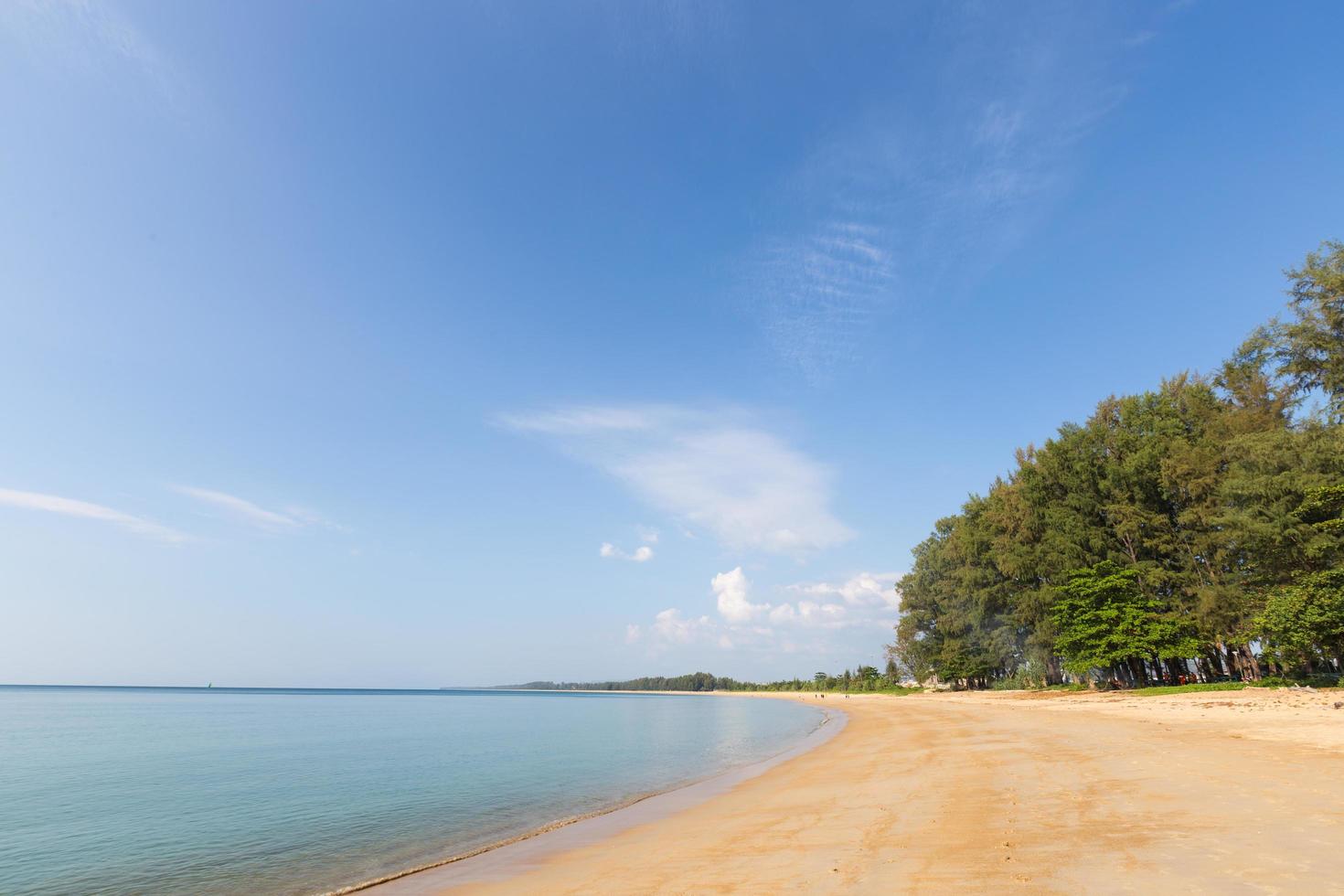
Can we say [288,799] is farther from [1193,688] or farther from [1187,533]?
[1187,533]

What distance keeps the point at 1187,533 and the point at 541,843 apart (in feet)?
167

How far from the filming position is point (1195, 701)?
104 ft

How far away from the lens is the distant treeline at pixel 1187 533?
34.0 metres

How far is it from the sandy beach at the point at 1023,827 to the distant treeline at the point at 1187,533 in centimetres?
1850

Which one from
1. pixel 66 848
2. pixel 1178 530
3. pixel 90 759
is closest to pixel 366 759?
pixel 90 759

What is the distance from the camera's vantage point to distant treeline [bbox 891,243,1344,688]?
33969 mm

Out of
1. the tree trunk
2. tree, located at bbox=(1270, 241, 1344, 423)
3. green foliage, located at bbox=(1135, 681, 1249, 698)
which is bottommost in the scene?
green foliage, located at bbox=(1135, 681, 1249, 698)

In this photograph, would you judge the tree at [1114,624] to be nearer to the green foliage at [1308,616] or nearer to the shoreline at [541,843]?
the green foliage at [1308,616]

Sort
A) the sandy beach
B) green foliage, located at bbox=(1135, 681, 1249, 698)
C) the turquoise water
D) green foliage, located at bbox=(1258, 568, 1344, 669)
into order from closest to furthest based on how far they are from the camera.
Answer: the sandy beach
the turquoise water
green foliage, located at bbox=(1258, 568, 1344, 669)
green foliage, located at bbox=(1135, 681, 1249, 698)

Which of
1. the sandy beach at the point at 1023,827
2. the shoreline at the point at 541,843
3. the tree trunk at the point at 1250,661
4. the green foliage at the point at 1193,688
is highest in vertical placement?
the tree trunk at the point at 1250,661

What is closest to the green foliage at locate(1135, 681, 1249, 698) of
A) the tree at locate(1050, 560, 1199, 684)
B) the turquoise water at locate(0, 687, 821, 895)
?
the tree at locate(1050, 560, 1199, 684)

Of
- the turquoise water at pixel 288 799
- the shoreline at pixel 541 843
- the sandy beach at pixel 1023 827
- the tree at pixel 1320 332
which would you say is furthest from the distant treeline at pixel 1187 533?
the shoreline at pixel 541 843

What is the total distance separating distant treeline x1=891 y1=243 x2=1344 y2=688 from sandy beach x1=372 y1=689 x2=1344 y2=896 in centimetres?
1850

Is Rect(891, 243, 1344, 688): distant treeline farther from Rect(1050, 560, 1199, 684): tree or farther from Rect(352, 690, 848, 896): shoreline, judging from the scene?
Rect(352, 690, 848, 896): shoreline
